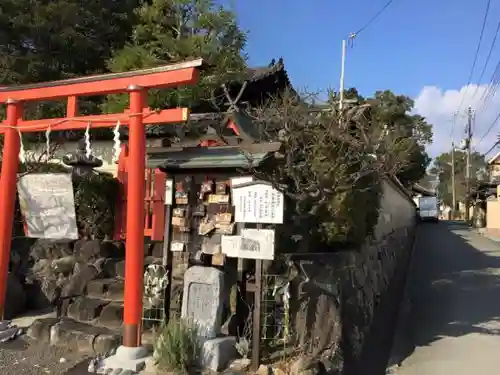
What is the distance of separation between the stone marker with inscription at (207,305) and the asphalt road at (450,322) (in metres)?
2.68

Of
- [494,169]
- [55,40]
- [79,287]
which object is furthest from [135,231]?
[494,169]

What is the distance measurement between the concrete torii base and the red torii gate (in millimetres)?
123

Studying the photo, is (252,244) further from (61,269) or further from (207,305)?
(61,269)

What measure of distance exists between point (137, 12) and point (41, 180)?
915 centimetres

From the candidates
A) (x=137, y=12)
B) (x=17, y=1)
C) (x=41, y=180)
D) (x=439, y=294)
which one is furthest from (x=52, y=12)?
(x=439, y=294)

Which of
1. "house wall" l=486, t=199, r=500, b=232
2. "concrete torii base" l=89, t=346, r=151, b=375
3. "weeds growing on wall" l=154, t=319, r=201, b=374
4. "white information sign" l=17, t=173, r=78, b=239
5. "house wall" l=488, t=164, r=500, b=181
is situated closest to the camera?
"weeds growing on wall" l=154, t=319, r=201, b=374

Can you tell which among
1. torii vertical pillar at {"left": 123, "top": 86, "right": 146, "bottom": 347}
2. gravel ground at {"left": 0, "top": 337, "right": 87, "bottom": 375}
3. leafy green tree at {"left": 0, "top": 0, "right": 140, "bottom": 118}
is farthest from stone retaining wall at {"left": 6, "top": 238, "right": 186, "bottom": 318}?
leafy green tree at {"left": 0, "top": 0, "right": 140, "bottom": 118}

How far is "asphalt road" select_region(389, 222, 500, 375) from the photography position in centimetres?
749

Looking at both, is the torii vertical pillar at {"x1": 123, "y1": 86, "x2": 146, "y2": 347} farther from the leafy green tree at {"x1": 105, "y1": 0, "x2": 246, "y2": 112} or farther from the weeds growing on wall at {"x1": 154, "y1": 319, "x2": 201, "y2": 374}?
the leafy green tree at {"x1": 105, "y1": 0, "x2": 246, "y2": 112}

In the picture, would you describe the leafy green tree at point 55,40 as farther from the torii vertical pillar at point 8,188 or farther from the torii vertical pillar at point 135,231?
the torii vertical pillar at point 135,231

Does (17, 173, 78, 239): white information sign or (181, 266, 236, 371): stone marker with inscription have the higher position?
(17, 173, 78, 239): white information sign

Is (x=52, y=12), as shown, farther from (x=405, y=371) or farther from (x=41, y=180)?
(x=405, y=371)

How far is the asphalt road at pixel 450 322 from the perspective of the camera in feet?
24.6

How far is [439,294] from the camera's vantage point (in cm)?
1240
